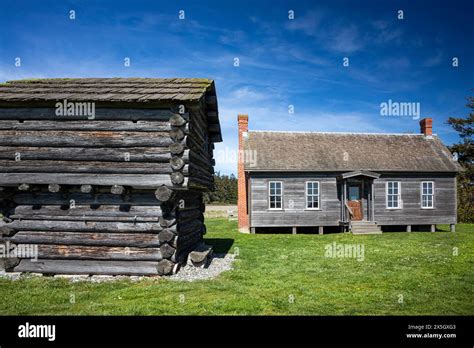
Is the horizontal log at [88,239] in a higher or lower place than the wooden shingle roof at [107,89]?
lower

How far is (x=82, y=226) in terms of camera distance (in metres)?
9.19

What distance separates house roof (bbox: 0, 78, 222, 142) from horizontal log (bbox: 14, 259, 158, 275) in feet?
14.9

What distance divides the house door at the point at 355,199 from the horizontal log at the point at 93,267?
15751 mm

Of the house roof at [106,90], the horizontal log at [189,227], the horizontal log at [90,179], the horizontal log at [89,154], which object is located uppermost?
the house roof at [106,90]

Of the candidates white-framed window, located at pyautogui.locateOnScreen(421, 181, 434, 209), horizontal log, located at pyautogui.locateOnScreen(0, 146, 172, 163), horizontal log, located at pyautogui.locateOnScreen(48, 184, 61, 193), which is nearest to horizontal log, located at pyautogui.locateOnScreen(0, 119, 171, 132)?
horizontal log, located at pyautogui.locateOnScreen(0, 146, 172, 163)

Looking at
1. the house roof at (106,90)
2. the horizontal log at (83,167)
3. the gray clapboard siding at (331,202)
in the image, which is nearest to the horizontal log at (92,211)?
the horizontal log at (83,167)

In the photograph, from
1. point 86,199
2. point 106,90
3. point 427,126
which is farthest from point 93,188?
point 427,126

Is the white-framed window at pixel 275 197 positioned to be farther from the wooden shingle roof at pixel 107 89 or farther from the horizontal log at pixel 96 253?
the horizontal log at pixel 96 253

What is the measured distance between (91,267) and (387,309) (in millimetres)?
7601

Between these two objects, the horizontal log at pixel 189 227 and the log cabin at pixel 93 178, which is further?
the horizontal log at pixel 189 227

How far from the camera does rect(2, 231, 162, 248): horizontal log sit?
9.08 m

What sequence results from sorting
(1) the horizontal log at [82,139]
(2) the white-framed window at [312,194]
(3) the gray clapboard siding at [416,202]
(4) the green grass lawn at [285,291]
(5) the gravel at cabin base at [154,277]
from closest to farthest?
(4) the green grass lawn at [285,291], (5) the gravel at cabin base at [154,277], (1) the horizontal log at [82,139], (2) the white-framed window at [312,194], (3) the gray clapboard siding at [416,202]

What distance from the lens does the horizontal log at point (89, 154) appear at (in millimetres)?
8916
